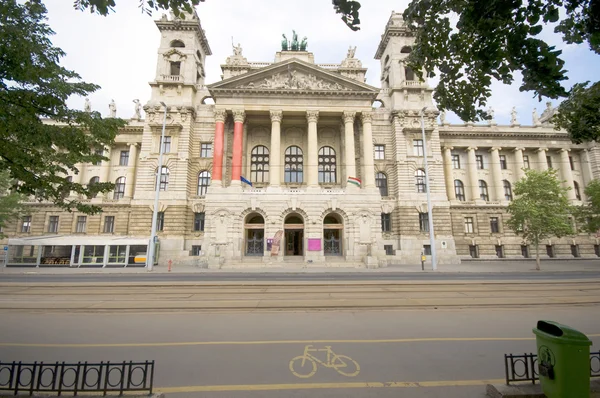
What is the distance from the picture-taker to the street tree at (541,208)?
26.5 metres

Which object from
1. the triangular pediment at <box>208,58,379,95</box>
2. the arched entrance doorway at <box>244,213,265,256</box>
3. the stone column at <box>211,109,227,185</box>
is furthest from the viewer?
the triangular pediment at <box>208,58,379,95</box>

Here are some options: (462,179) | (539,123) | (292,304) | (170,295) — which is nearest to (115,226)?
(170,295)

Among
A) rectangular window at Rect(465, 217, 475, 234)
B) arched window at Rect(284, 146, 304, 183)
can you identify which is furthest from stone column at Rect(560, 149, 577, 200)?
arched window at Rect(284, 146, 304, 183)

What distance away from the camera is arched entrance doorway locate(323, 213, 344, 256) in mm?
30234

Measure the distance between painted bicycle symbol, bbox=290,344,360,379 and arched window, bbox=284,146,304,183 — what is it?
30.3m

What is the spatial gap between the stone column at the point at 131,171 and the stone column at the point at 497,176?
4768 centimetres

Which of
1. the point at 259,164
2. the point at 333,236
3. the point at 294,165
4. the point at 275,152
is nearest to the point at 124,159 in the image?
the point at 259,164

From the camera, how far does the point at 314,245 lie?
28.6 meters

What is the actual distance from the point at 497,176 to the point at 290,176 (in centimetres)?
2828

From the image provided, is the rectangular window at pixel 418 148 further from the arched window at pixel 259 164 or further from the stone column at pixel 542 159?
the stone column at pixel 542 159

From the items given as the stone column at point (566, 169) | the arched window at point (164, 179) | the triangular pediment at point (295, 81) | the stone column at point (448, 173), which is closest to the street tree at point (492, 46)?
the triangular pediment at point (295, 81)

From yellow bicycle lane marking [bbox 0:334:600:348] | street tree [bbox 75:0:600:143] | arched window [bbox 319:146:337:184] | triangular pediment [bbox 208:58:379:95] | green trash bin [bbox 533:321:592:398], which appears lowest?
yellow bicycle lane marking [bbox 0:334:600:348]

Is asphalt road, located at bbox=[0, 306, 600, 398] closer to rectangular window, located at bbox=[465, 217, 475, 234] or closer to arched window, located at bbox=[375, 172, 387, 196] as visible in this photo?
arched window, located at bbox=[375, 172, 387, 196]

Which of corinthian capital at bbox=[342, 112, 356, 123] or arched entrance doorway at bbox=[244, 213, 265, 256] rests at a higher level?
corinthian capital at bbox=[342, 112, 356, 123]
